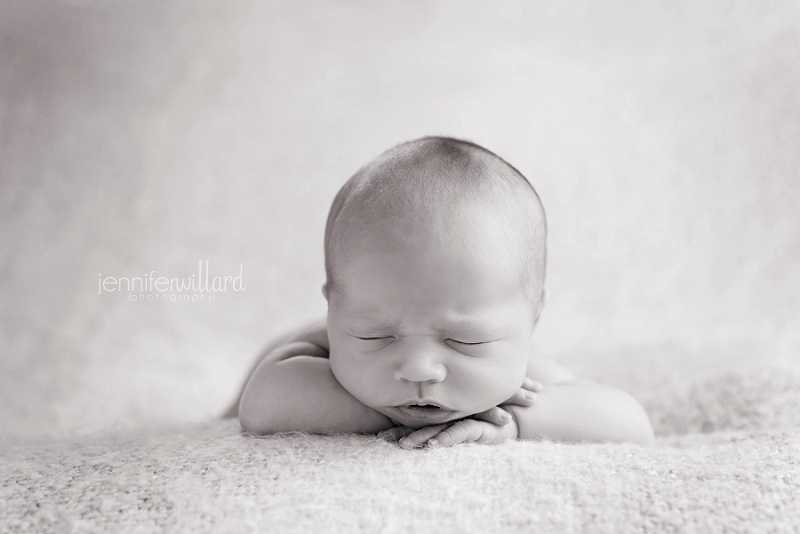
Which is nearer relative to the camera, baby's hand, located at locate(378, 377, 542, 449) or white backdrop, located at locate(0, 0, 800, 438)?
baby's hand, located at locate(378, 377, 542, 449)

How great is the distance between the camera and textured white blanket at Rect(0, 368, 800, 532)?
31.8 inches

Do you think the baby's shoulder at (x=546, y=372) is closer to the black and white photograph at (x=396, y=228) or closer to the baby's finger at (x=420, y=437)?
the black and white photograph at (x=396, y=228)

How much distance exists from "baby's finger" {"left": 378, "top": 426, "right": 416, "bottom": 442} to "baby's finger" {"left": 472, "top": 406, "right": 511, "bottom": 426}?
0.11m

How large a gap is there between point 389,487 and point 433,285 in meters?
0.27

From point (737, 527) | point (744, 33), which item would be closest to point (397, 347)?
point (737, 527)

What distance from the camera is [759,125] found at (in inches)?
90.0

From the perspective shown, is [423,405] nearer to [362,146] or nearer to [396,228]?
[396,228]

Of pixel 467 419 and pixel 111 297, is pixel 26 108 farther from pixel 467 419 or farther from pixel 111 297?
pixel 467 419

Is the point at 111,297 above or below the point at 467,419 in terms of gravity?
above

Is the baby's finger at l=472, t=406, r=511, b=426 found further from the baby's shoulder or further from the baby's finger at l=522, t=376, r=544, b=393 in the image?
the baby's shoulder

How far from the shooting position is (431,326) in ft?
3.33

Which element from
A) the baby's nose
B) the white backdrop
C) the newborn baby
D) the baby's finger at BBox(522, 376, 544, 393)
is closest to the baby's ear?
the newborn baby

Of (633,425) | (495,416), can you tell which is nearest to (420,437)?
(495,416)

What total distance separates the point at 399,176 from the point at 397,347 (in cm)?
25
